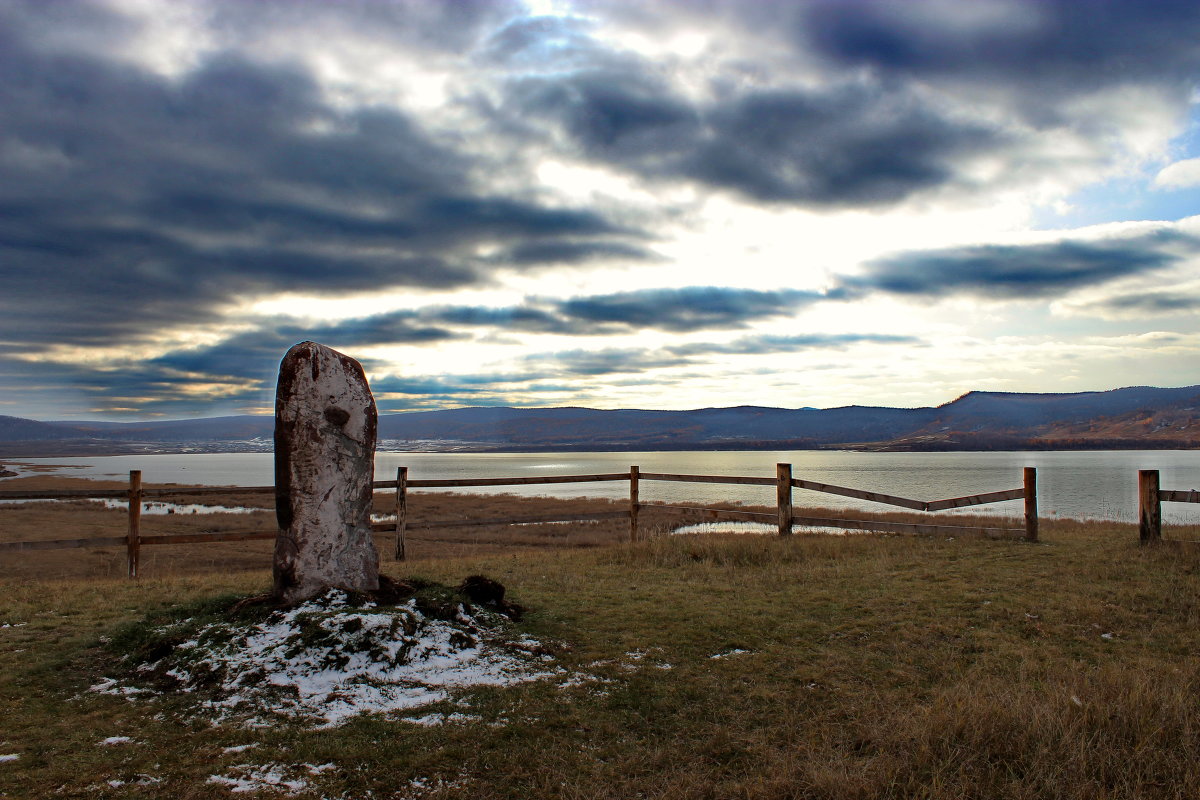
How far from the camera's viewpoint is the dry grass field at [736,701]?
3420mm

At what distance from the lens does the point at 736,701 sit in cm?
458

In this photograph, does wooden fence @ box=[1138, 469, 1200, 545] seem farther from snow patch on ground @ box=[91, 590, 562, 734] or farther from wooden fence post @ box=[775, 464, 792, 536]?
snow patch on ground @ box=[91, 590, 562, 734]

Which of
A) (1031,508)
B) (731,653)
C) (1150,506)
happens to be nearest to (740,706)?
(731,653)

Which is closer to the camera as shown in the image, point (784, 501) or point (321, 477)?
point (321, 477)

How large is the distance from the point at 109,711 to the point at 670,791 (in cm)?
369

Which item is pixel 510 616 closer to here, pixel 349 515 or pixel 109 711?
pixel 349 515

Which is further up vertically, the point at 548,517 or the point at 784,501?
the point at 784,501

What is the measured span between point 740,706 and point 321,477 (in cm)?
426

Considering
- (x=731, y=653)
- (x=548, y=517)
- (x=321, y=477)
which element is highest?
(x=321, y=477)

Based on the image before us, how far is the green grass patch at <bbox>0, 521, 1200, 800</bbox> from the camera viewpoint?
11.2ft

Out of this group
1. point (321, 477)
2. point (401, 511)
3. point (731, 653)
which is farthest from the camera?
point (401, 511)

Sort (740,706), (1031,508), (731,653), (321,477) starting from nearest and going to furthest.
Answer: (740,706)
(731,653)
(321,477)
(1031,508)

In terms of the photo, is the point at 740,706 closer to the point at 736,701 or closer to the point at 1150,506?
the point at 736,701

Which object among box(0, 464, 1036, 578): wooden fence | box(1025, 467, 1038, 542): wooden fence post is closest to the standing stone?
box(0, 464, 1036, 578): wooden fence
